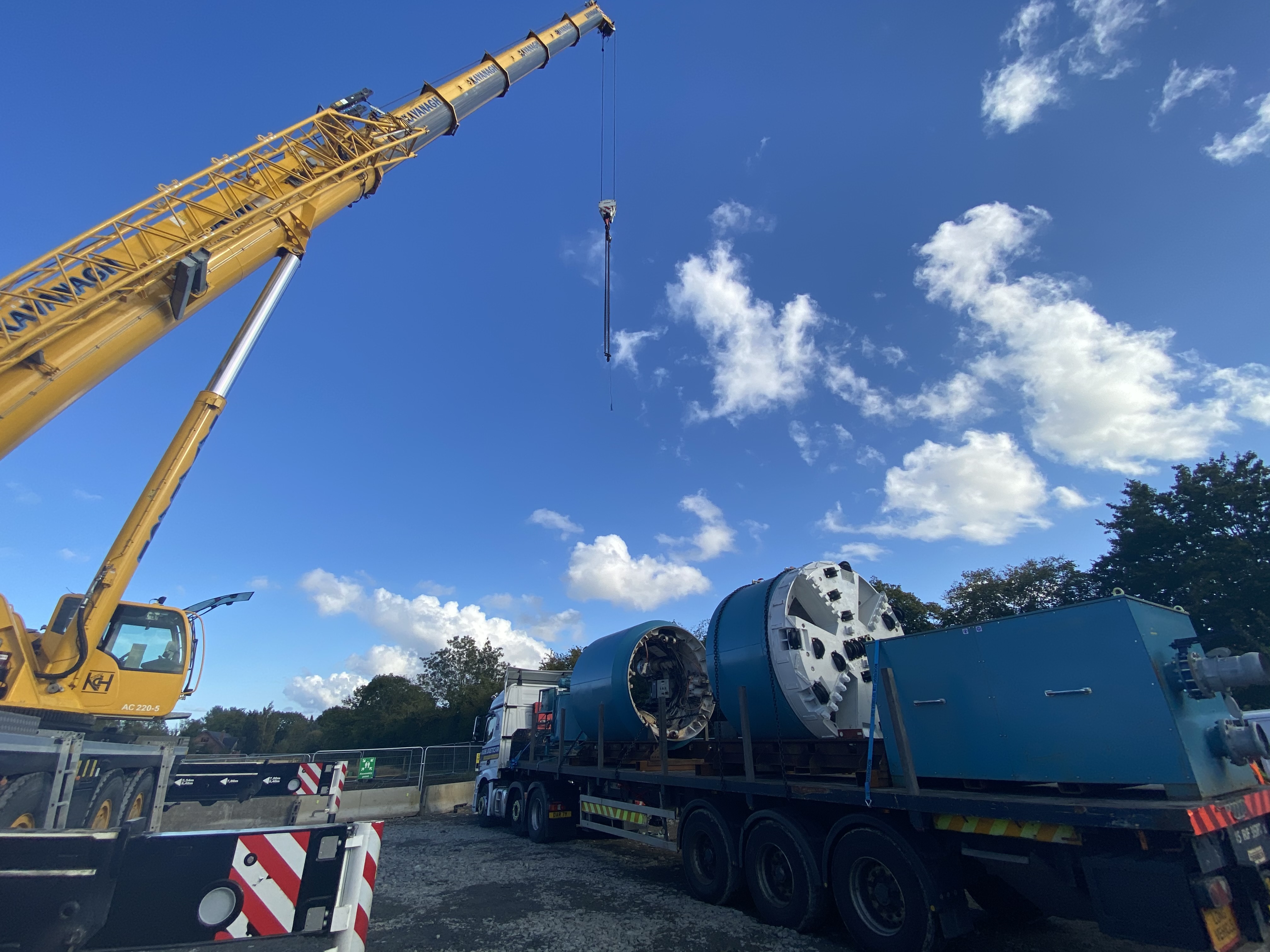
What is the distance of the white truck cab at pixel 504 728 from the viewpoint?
52.1 ft

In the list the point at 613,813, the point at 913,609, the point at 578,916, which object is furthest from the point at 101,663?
the point at 913,609

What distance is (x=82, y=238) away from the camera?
7.70 m

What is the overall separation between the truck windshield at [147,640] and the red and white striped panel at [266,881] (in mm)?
6981

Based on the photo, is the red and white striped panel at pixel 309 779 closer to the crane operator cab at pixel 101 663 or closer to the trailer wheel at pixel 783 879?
the crane operator cab at pixel 101 663

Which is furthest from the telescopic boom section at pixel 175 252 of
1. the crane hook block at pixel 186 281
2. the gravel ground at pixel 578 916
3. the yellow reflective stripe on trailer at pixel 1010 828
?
the yellow reflective stripe on trailer at pixel 1010 828

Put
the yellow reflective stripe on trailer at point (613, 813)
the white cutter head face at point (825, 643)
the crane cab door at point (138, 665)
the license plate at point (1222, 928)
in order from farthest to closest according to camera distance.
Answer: the yellow reflective stripe on trailer at point (613, 813) → the crane cab door at point (138, 665) → the white cutter head face at point (825, 643) → the license plate at point (1222, 928)

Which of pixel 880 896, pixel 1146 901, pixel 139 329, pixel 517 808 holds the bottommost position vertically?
pixel 880 896

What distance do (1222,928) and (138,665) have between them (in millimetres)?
11605

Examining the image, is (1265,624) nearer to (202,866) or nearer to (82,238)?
(202,866)

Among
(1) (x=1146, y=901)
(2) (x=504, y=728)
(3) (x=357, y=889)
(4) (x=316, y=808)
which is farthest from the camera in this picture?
(4) (x=316, y=808)

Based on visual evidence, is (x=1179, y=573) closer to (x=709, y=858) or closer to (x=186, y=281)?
(x=709, y=858)

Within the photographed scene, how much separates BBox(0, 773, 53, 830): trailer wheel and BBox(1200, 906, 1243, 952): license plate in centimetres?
984

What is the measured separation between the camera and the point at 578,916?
7.66 metres

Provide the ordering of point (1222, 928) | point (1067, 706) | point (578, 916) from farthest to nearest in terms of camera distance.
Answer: point (578, 916)
point (1067, 706)
point (1222, 928)
